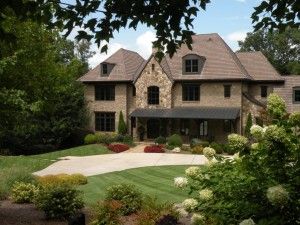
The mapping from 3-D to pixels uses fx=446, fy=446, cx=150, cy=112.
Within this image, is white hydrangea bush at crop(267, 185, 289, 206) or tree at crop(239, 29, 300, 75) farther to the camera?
tree at crop(239, 29, 300, 75)

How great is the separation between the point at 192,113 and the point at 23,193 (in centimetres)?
2346

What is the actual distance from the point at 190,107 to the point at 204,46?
5760mm

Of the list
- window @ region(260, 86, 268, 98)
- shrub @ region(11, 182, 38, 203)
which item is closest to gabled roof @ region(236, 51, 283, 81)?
window @ region(260, 86, 268, 98)

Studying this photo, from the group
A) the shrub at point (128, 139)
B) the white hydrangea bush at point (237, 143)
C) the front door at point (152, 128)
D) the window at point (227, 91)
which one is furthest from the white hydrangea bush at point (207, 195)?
the front door at point (152, 128)

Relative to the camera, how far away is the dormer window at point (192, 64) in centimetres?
3881

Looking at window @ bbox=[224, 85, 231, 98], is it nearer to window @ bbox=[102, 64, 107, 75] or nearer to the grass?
the grass

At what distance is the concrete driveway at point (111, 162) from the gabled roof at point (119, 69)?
42.6ft

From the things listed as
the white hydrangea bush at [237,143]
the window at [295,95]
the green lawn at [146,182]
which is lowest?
the green lawn at [146,182]

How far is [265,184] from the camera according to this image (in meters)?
4.98

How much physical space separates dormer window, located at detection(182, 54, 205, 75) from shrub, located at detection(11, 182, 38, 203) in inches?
962

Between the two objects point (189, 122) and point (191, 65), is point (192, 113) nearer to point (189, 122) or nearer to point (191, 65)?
point (189, 122)

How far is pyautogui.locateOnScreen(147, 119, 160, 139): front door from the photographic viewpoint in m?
40.3

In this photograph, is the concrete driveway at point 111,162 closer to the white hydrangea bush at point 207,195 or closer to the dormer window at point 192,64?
the dormer window at point 192,64

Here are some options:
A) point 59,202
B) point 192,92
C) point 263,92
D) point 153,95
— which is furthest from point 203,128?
point 59,202
